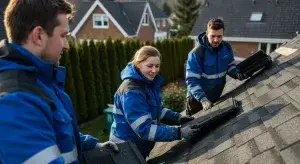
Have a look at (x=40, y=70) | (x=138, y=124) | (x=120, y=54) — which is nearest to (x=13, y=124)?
(x=40, y=70)

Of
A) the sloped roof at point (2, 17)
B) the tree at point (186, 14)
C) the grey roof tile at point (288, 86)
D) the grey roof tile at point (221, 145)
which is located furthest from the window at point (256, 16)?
the grey roof tile at point (221, 145)

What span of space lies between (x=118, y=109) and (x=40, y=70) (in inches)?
59.7

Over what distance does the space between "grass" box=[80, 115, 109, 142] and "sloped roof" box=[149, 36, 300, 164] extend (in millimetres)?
7040

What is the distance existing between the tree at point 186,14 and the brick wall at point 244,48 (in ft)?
50.6

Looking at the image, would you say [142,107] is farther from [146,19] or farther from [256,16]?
[146,19]

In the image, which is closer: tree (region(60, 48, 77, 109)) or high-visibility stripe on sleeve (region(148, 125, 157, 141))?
high-visibility stripe on sleeve (region(148, 125, 157, 141))

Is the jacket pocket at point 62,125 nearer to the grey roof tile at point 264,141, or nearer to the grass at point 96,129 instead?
the grey roof tile at point 264,141

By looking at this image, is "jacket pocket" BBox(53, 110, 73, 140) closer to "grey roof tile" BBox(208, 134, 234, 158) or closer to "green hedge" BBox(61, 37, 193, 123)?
"grey roof tile" BBox(208, 134, 234, 158)

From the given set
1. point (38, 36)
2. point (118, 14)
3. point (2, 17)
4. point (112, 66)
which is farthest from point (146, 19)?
point (38, 36)

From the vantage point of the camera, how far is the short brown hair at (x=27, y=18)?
164 centimetres

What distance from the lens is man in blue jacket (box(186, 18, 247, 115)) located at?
4555mm

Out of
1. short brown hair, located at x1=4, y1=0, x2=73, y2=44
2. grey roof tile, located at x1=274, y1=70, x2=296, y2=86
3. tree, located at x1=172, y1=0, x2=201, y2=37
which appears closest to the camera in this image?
short brown hair, located at x1=4, y1=0, x2=73, y2=44

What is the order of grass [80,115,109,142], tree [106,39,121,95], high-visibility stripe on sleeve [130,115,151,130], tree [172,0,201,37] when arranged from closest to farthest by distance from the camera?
high-visibility stripe on sleeve [130,115,151,130] < grass [80,115,109,142] < tree [106,39,121,95] < tree [172,0,201,37]

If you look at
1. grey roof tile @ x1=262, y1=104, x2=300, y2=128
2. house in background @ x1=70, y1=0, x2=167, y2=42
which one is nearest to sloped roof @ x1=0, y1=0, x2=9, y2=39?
house in background @ x1=70, y1=0, x2=167, y2=42
